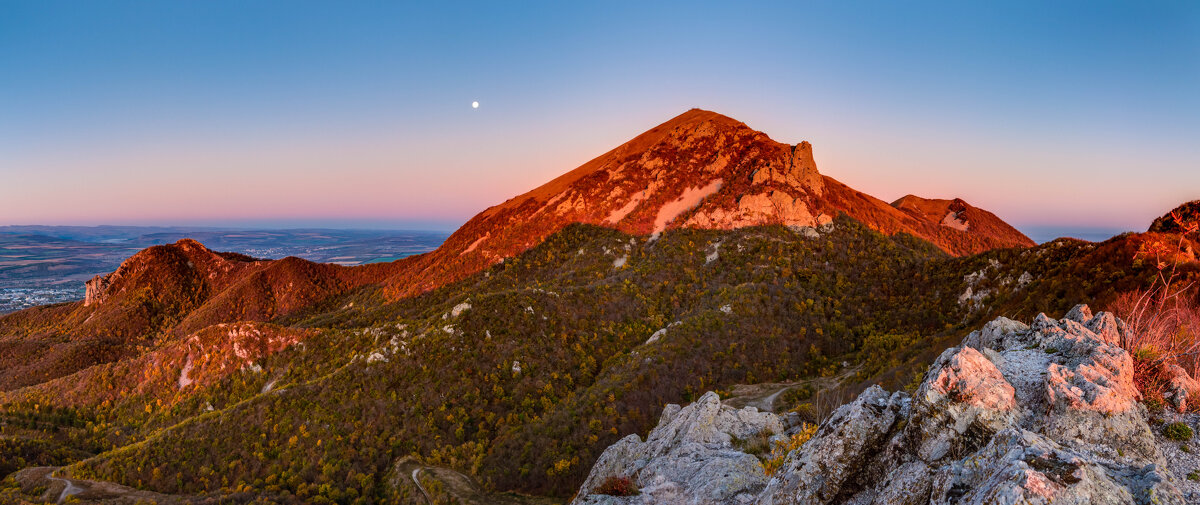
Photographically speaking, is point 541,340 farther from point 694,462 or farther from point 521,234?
point 521,234

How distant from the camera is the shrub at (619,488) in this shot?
23969 millimetres

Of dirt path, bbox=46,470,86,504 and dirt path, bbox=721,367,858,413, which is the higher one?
dirt path, bbox=721,367,858,413

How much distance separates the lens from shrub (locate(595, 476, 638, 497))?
78.6 feet

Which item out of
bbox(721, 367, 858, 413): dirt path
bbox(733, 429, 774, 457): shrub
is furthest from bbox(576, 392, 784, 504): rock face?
bbox(721, 367, 858, 413): dirt path

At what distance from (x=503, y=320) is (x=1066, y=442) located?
7389cm

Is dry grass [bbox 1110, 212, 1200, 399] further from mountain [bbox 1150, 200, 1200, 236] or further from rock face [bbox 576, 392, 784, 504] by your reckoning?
rock face [bbox 576, 392, 784, 504]

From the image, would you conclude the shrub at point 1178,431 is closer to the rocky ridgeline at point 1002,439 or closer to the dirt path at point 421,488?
the rocky ridgeline at point 1002,439

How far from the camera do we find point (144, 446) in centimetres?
6338

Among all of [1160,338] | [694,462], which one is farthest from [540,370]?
[1160,338]

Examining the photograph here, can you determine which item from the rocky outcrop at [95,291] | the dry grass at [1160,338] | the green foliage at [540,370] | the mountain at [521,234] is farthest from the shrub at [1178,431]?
the rocky outcrop at [95,291]

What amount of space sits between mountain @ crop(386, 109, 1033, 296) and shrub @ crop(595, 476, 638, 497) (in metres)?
95.2

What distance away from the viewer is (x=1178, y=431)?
38.0ft

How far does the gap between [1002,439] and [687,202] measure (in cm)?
12070

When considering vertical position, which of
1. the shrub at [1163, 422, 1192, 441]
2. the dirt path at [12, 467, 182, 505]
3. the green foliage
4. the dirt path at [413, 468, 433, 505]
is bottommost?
the dirt path at [12, 467, 182, 505]
